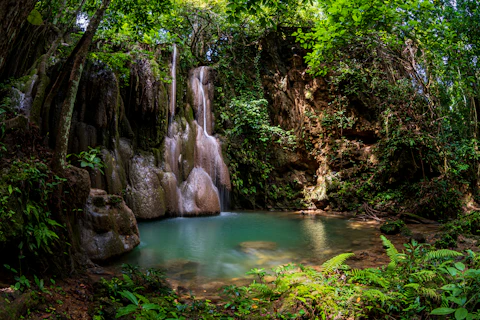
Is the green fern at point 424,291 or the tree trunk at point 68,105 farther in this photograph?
the tree trunk at point 68,105

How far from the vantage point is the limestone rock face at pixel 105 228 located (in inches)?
191

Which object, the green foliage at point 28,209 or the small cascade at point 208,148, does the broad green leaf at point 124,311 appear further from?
the small cascade at point 208,148

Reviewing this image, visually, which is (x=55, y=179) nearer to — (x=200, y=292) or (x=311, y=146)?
(x=200, y=292)

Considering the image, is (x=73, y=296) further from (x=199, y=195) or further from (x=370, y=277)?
(x=199, y=195)

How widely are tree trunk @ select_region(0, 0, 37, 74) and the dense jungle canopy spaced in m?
0.01

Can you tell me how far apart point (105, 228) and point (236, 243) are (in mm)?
3135

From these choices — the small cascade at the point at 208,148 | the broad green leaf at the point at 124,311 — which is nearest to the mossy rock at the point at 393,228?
the small cascade at the point at 208,148

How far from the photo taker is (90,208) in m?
5.13

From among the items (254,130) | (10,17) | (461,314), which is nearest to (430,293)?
(461,314)

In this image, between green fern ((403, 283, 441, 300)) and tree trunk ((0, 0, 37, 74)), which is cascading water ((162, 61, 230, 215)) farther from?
tree trunk ((0, 0, 37, 74))

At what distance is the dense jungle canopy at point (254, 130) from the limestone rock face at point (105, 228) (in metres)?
0.04

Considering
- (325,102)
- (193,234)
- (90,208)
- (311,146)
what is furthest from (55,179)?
(325,102)

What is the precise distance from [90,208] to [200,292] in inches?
104

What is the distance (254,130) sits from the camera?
13.7 m
